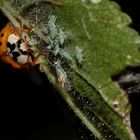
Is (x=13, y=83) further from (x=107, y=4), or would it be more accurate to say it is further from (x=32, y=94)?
(x=107, y=4)

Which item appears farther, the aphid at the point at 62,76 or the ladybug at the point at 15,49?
the ladybug at the point at 15,49

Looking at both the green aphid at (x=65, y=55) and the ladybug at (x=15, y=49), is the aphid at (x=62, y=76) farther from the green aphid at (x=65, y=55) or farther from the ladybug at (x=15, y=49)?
the ladybug at (x=15, y=49)

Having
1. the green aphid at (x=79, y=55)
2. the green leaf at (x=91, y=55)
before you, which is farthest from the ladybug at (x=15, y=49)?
the green aphid at (x=79, y=55)

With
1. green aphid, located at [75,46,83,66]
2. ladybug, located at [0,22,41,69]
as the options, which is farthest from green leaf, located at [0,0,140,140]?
ladybug, located at [0,22,41,69]

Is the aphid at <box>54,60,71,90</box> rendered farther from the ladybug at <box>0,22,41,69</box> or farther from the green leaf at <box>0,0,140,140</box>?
the ladybug at <box>0,22,41,69</box>

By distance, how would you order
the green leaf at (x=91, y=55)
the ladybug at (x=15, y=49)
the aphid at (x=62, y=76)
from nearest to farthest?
1. the green leaf at (x=91, y=55)
2. the aphid at (x=62, y=76)
3. the ladybug at (x=15, y=49)

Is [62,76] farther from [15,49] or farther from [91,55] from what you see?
[15,49]

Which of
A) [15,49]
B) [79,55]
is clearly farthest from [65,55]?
[15,49]
